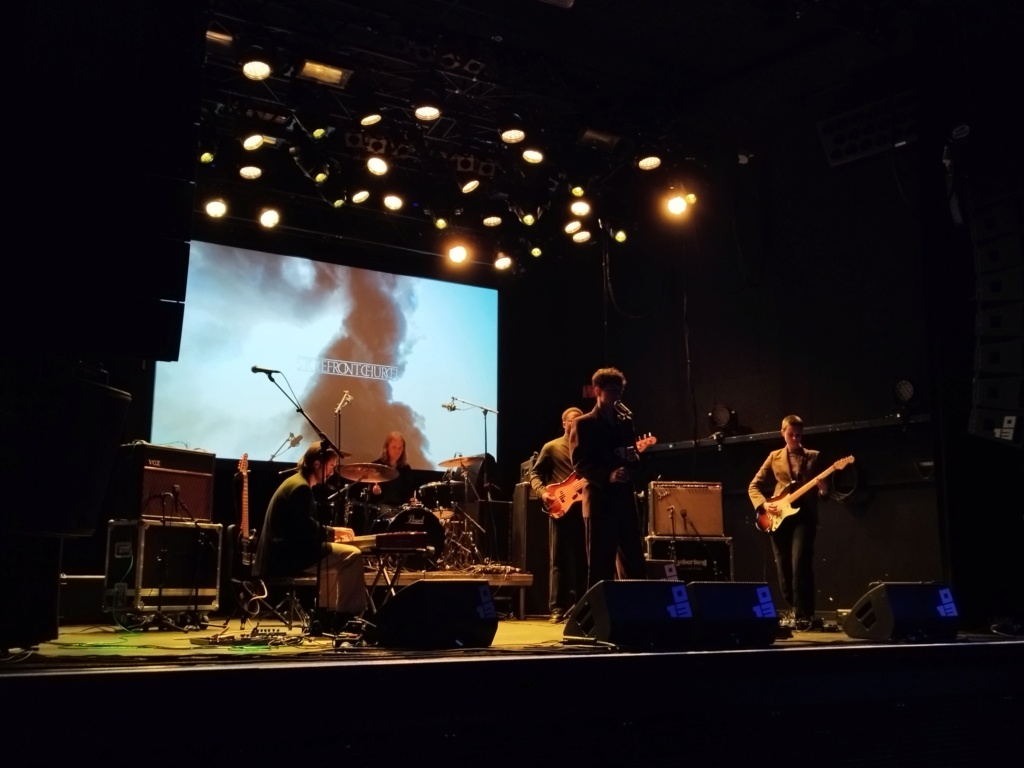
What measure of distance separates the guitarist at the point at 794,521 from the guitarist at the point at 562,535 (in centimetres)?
161

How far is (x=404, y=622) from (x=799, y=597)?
4391mm

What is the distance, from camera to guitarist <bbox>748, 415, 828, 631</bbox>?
784 cm

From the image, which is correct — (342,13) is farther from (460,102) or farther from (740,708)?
(740,708)

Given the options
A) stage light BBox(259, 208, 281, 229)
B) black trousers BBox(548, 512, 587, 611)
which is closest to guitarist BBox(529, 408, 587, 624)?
black trousers BBox(548, 512, 587, 611)

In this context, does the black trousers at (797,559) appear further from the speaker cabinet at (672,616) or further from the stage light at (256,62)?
the stage light at (256,62)

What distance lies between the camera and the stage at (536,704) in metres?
2.90

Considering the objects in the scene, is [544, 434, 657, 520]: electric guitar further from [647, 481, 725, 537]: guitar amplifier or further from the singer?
the singer

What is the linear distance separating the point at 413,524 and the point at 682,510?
8.67ft

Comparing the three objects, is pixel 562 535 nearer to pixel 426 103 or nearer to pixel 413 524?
pixel 413 524

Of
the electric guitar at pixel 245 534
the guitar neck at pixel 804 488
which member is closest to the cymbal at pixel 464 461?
the electric guitar at pixel 245 534

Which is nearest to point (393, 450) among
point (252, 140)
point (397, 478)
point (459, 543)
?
point (397, 478)

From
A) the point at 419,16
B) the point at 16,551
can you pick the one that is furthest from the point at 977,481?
the point at 16,551

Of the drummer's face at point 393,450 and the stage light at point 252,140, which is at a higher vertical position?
the stage light at point 252,140

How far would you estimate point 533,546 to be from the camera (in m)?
9.88
